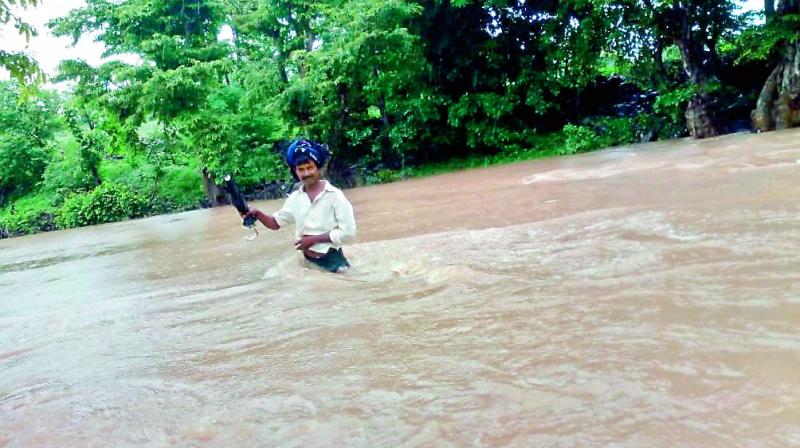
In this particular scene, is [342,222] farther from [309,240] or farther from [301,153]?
[301,153]

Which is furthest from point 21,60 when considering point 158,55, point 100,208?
point 100,208

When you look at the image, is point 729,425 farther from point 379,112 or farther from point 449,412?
point 379,112

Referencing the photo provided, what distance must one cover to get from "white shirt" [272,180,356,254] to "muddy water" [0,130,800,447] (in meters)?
0.31

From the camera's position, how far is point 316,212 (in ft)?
14.7

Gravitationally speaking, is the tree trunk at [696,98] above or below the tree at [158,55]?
below

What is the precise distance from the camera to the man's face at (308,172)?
439cm

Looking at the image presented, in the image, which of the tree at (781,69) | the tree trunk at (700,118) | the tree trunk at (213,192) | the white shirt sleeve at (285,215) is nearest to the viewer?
the white shirt sleeve at (285,215)

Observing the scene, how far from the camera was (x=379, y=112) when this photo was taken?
2159 cm

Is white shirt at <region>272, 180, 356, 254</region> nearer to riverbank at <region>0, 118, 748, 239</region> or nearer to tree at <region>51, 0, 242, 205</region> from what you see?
tree at <region>51, 0, 242, 205</region>

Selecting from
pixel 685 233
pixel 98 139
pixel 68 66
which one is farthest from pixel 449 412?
pixel 98 139

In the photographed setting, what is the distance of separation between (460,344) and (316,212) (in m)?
2.17

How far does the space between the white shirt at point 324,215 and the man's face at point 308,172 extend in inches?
4.0

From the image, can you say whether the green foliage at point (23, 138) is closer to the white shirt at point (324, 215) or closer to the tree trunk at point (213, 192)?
the tree trunk at point (213, 192)

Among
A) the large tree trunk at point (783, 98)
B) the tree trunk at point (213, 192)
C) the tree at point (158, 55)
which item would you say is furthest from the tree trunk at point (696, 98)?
the tree trunk at point (213, 192)
